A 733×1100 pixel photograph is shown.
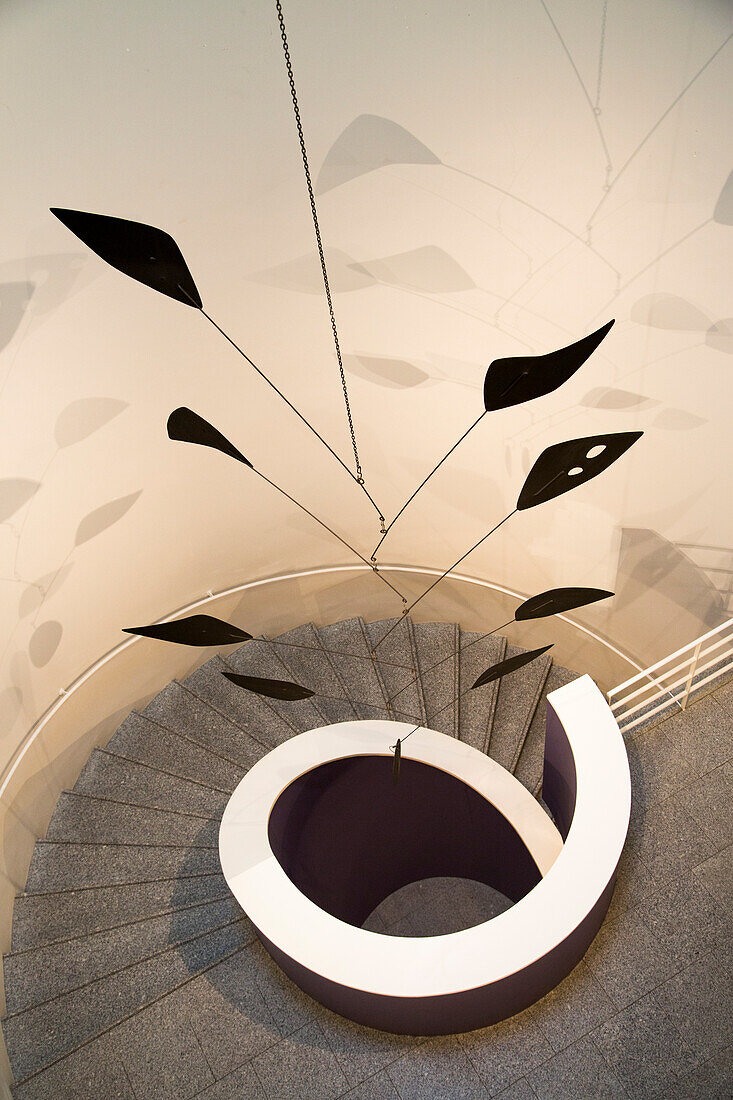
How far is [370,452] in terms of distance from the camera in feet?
22.4

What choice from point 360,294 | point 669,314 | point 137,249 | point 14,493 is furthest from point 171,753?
point 669,314

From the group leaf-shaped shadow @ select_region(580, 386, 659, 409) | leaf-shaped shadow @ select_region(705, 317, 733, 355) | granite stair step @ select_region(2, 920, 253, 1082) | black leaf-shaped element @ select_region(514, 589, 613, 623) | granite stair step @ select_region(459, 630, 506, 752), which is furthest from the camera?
granite stair step @ select_region(459, 630, 506, 752)

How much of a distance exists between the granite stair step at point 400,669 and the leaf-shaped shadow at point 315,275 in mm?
2536

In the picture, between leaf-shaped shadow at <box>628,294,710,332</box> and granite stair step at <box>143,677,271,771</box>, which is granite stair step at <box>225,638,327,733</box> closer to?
granite stair step at <box>143,677,271,771</box>

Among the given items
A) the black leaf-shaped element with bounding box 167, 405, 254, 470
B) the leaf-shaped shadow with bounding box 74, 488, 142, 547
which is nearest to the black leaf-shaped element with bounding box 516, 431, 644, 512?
the black leaf-shaped element with bounding box 167, 405, 254, 470

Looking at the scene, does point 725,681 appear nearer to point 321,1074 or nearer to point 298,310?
point 321,1074

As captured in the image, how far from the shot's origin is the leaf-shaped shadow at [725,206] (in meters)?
4.76

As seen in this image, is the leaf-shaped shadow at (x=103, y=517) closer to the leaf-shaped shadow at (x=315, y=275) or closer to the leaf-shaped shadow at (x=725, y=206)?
the leaf-shaped shadow at (x=315, y=275)

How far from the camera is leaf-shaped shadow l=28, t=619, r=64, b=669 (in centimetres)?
613

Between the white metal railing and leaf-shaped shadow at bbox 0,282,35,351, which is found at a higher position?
leaf-shaped shadow at bbox 0,282,35,351

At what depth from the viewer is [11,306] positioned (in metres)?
4.80

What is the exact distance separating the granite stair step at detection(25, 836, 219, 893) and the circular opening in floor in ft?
2.29

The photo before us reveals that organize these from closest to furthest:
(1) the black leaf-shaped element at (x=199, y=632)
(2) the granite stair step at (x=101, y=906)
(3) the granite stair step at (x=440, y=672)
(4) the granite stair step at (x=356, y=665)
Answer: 1. (1) the black leaf-shaped element at (x=199, y=632)
2. (2) the granite stair step at (x=101, y=906)
3. (3) the granite stair step at (x=440, y=672)
4. (4) the granite stair step at (x=356, y=665)

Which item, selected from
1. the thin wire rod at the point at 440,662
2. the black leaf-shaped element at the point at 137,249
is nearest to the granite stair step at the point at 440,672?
the thin wire rod at the point at 440,662
